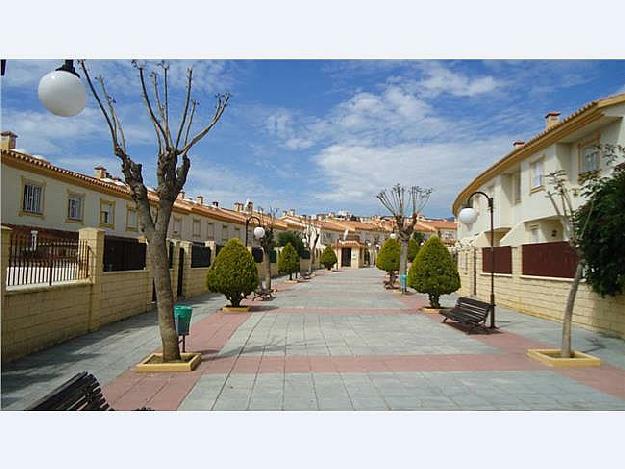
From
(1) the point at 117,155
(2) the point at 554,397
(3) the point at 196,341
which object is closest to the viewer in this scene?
(2) the point at 554,397

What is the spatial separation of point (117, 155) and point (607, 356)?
27.3 ft

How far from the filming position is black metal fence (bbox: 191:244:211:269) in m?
17.3

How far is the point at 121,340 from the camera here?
28.0ft

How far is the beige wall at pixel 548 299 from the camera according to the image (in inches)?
364

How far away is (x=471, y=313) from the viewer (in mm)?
10109

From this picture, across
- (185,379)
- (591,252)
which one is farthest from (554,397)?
(591,252)

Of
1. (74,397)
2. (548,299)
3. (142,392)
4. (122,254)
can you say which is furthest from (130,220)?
(74,397)

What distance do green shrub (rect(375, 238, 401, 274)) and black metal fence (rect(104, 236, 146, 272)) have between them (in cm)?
1569

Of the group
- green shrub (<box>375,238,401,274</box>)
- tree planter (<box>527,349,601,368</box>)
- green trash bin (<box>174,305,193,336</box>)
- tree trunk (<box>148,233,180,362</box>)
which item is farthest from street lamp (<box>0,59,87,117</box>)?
green shrub (<box>375,238,401,274</box>)

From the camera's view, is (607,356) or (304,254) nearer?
(607,356)

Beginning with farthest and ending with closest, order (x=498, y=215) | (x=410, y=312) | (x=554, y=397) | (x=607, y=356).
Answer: (x=498, y=215)
(x=410, y=312)
(x=607, y=356)
(x=554, y=397)

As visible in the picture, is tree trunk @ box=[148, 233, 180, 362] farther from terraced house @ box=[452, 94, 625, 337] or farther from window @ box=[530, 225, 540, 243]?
window @ box=[530, 225, 540, 243]

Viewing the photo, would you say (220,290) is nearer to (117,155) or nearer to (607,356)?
(117,155)

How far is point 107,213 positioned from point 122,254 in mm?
15370
